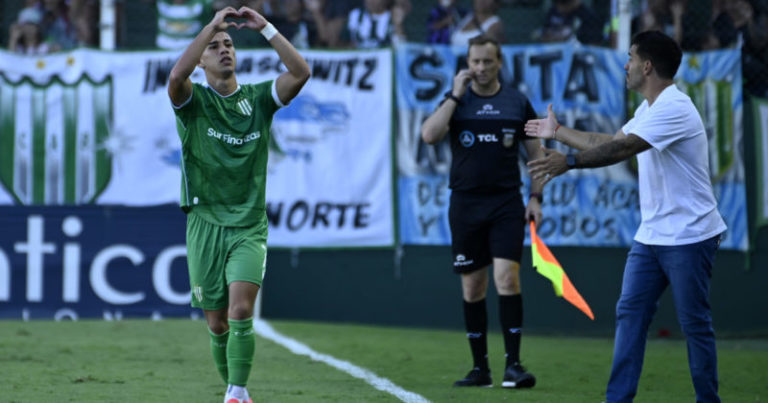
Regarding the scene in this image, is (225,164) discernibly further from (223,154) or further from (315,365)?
(315,365)

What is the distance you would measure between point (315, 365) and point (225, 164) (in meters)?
2.90

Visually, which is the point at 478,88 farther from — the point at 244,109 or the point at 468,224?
the point at 244,109

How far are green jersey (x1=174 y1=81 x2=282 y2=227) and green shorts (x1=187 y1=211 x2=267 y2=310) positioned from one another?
55mm

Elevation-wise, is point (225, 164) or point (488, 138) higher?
point (488, 138)

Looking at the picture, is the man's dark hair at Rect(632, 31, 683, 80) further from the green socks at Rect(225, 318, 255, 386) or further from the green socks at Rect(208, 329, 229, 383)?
the green socks at Rect(208, 329, 229, 383)

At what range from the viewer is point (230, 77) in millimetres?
6617

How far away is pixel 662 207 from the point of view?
6027 millimetres

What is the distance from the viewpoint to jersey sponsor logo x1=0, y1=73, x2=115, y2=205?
501 inches

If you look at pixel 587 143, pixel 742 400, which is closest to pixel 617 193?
pixel 742 400

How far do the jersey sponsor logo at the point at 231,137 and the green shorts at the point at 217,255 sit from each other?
0.49 metres

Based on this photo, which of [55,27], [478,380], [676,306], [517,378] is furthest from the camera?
[55,27]

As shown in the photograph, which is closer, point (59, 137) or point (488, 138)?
point (488, 138)

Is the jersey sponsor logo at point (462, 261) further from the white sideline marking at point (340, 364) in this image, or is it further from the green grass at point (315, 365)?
the white sideline marking at point (340, 364)

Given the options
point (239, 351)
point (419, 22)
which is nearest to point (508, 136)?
point (239, 351)
